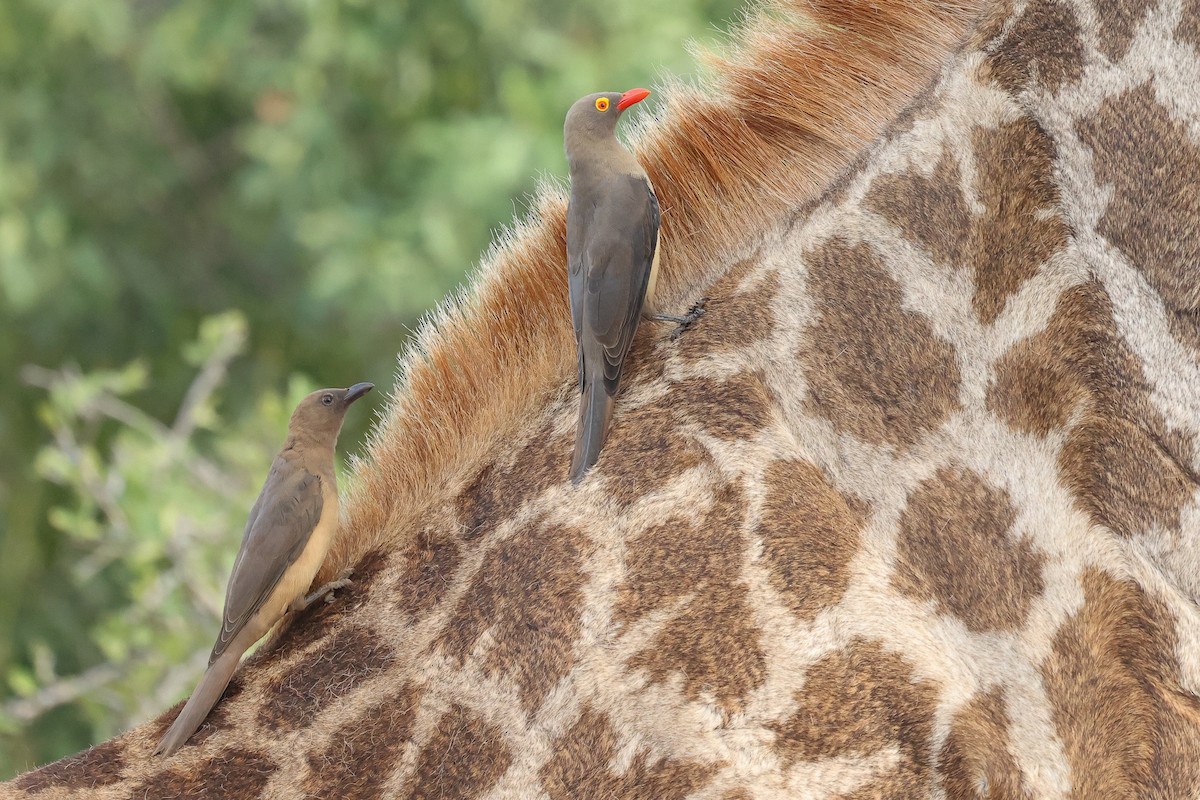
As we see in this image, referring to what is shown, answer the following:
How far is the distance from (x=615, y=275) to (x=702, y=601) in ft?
1.54

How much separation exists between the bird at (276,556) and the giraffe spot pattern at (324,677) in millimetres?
72

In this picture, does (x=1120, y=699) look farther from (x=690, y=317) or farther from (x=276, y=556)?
(x=276, y=556)

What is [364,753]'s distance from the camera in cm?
171

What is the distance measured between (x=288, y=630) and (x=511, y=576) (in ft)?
1.17

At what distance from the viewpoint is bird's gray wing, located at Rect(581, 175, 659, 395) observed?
67.0 inches

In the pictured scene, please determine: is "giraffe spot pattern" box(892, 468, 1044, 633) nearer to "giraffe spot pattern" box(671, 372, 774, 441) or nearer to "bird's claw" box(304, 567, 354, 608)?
"giraffe spot pattern" box(671, 372, 774, 441)

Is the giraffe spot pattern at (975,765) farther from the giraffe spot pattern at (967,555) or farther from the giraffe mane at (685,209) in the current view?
the giraffe mane at (685,209)

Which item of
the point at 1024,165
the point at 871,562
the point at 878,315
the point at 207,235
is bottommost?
the point at 207,235

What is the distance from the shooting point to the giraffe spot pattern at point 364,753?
5.54ft

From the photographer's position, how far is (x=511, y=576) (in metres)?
1.78

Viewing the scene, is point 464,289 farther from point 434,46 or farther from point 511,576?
point 434,46

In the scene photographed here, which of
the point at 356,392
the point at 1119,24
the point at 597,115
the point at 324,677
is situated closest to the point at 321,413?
the point at 356,392

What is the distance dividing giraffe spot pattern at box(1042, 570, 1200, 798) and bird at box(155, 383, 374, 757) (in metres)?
1.04

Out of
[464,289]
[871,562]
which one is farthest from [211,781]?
[871,562]
